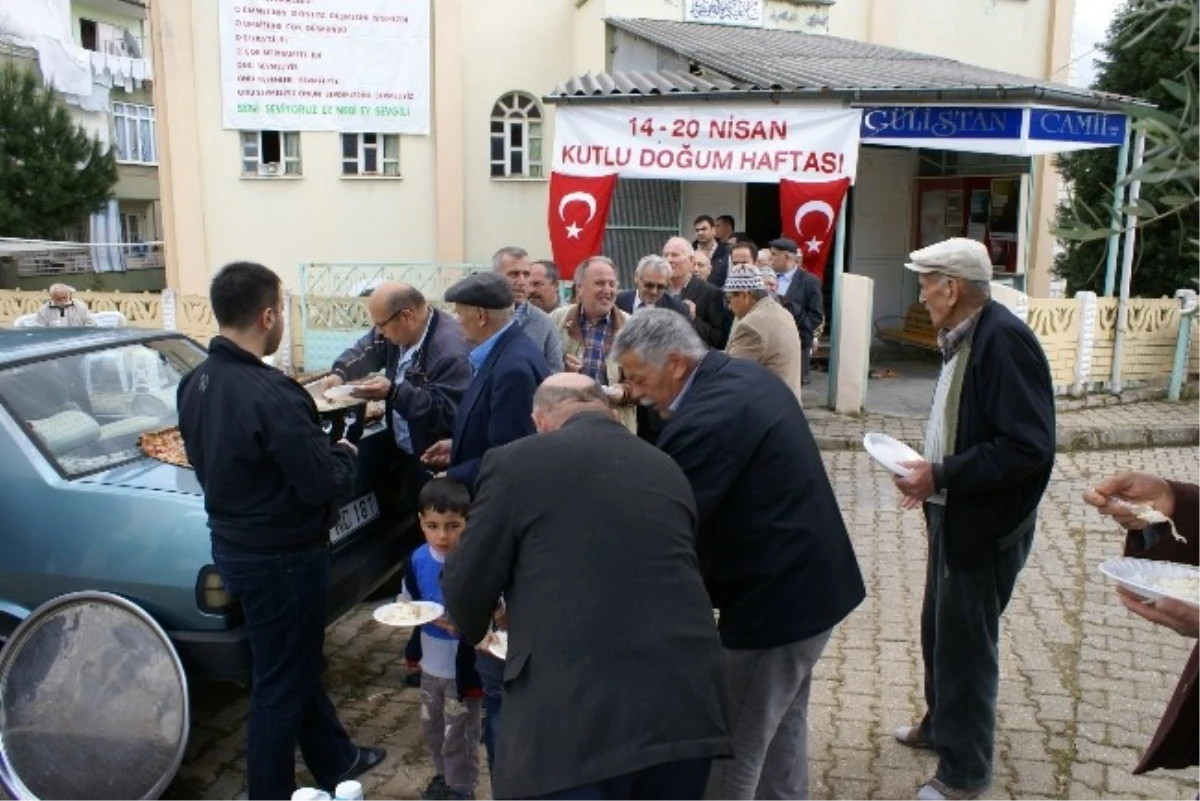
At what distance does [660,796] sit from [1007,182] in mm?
11964

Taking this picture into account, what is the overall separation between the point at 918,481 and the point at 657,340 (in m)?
1.20

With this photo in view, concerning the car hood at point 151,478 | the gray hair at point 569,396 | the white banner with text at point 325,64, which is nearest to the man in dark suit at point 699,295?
the car hood at point 151,478

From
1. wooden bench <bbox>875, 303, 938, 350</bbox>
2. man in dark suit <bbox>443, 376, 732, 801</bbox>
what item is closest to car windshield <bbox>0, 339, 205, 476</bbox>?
man in dark suit <bbox>443, 376, 732, 801</bbox>

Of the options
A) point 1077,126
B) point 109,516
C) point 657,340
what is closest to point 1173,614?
point 657,340

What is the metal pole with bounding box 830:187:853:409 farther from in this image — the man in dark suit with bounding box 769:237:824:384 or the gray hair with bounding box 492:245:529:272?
the gray hair with bounding box 492:245:529:272

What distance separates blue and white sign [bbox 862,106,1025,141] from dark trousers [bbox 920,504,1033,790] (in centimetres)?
657

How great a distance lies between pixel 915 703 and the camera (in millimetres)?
4652

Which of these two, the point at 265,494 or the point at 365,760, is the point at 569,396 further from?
the point at 365,760

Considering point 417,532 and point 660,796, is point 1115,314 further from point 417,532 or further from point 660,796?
point 660,796

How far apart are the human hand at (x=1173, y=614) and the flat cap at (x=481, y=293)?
2.51 meters

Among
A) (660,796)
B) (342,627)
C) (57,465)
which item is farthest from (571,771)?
(342,627)

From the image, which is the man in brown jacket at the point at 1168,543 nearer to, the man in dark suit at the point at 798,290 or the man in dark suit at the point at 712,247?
the man in dark suit at the point at 798,290

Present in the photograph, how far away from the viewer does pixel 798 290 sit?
354 inches

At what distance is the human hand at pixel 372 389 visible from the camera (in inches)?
177
